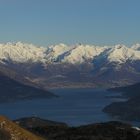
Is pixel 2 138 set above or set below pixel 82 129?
below

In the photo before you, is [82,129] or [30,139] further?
[82,129]

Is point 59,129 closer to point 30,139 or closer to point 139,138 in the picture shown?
point 139,138

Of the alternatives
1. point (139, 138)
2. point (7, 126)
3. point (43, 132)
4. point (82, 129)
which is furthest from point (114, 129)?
point (7, 126)

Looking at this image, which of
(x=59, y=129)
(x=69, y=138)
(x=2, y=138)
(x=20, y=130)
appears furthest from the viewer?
(x=59, y=129)

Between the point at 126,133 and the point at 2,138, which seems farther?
the point at 126,133

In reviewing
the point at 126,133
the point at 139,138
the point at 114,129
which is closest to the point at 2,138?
the point at 139,138

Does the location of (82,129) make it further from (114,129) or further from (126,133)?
(126,133)

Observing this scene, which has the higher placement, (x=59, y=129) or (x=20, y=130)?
(x=59, y=129)

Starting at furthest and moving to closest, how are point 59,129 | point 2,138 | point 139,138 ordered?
point 59,129
point 139,138
point 2,138

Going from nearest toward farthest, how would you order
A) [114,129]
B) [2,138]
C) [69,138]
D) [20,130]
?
[2,138] < [20,130] < [69,138] < [114,129]
